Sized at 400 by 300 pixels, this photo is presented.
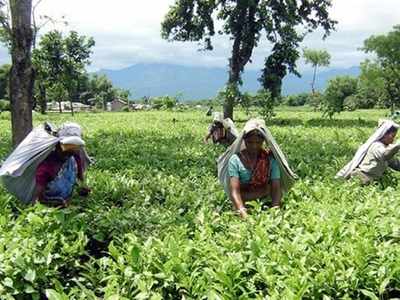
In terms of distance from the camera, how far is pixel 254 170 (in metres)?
6.25

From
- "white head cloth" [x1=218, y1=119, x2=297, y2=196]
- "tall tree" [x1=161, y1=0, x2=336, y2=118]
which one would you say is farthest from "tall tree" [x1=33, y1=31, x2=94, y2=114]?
"white head cloth" [x1=218, y1=119, x2=297, y2=196]

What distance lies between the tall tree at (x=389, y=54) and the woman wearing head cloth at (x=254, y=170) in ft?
154

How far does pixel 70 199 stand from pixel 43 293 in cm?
207

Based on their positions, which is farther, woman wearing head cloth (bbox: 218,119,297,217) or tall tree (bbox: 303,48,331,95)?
tall tree (bbox: 303,48,331,95)

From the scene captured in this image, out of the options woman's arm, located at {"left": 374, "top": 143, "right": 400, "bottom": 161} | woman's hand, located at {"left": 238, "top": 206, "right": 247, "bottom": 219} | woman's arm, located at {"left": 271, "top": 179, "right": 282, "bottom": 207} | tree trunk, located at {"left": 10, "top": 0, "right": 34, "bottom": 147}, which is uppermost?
tree trunk, located at {"left": 10, "top": 0, "right": 34, "bottom": 147}

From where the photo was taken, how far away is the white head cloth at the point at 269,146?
599cm

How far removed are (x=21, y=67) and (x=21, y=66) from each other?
17 millimetres

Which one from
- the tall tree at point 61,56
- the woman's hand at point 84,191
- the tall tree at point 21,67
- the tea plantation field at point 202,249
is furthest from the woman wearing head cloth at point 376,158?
the tall tree at point 61,56

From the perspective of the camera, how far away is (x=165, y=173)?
8.75 m

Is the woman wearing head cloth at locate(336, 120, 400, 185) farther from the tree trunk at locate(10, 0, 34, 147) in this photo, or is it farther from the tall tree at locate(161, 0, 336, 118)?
the tall tree at locate(161, 0, 336, 118)

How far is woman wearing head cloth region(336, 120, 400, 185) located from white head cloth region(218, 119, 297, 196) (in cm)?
198

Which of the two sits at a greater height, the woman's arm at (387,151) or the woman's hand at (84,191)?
the woman's arm at (387,151)

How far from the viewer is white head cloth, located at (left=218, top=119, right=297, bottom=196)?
599 centimetres

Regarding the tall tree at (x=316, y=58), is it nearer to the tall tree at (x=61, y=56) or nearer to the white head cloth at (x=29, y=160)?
the tall tree at (x=61, y=56)
